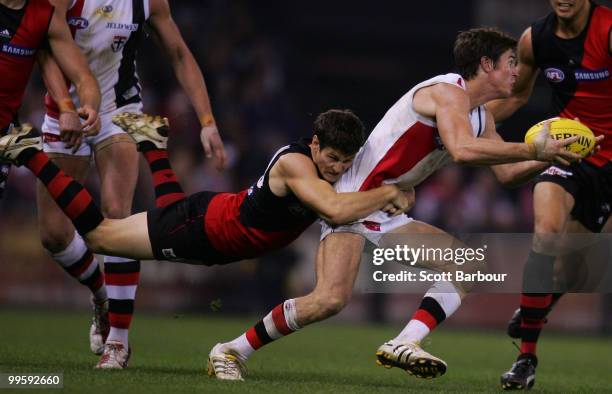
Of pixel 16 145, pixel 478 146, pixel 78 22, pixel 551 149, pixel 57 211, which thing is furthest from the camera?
pixel 57 211

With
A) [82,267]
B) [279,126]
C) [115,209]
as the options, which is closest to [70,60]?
[115,209]

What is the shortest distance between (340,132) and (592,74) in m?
2.02

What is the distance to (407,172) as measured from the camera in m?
7.16

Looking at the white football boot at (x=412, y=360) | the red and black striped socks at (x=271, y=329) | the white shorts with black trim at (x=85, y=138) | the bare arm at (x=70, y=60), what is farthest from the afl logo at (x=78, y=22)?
the white football boot at (x=412, y=360)

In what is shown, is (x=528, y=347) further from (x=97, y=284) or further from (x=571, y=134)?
(x=97, y=284)

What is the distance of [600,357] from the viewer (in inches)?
428

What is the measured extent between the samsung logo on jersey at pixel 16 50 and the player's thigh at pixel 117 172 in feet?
2.62

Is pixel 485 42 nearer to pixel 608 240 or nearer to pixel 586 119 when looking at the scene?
pixel 586 119

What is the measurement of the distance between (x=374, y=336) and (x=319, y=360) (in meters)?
3.29

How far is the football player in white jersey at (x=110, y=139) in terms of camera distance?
768cm

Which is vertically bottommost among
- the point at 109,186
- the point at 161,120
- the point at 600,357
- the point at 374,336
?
the point at 374,336

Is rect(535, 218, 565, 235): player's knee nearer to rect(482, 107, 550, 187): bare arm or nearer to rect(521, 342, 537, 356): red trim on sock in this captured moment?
rect(482, 107, 550, 187): bare arm

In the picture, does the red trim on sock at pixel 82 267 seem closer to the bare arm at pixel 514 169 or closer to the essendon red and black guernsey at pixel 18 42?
the essendon red and black guernsey at pixel 18 42

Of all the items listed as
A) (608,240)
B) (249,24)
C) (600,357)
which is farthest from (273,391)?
(249,24)
